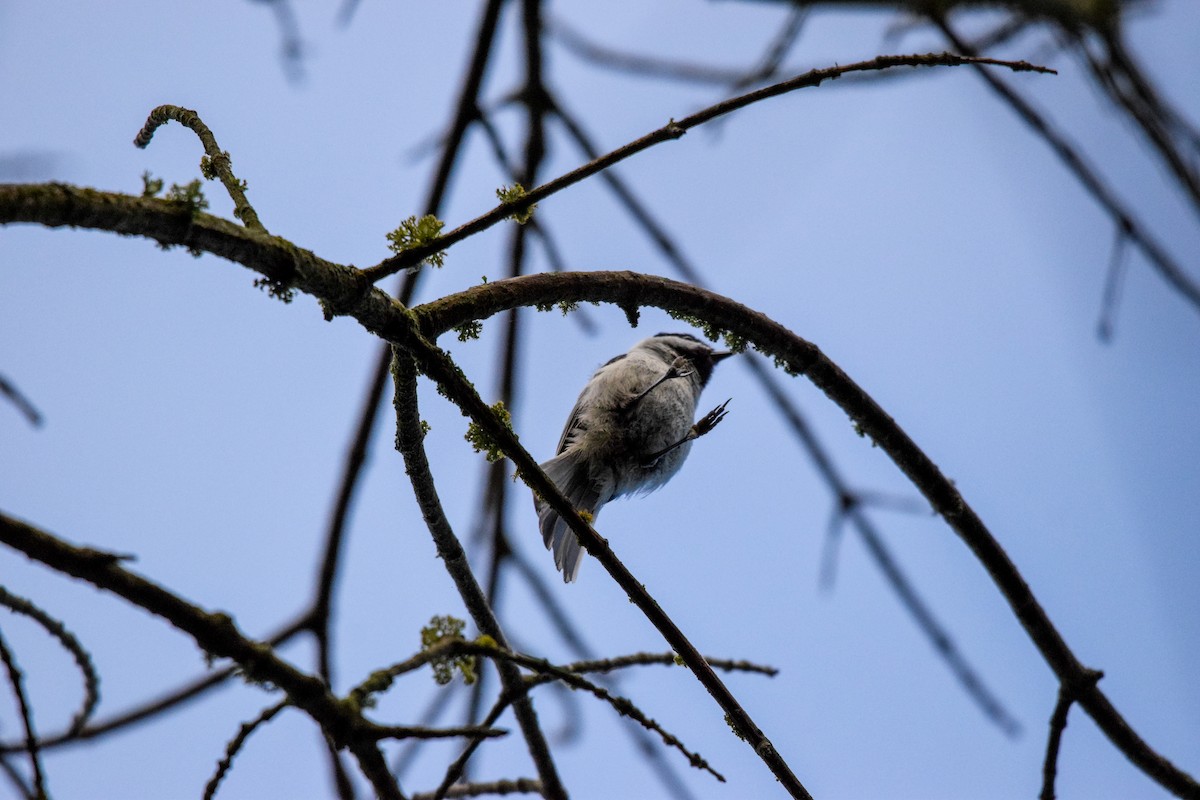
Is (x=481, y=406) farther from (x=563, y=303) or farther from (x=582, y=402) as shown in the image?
(x=582, y=402)

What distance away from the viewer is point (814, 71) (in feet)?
5.89

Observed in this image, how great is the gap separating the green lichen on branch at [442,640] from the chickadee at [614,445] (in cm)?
177

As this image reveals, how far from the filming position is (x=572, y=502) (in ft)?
11.2

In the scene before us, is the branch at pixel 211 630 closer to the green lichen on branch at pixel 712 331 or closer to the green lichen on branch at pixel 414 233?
the green lichen on branch at pixel 414 233

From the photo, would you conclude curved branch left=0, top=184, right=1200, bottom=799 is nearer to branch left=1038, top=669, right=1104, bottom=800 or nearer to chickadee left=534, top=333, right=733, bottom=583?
branch left=1038, top=669, right=1104, bottom=800

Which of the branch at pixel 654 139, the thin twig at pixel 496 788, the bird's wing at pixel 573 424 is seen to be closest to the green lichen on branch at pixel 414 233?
the branch at pixel 654 139

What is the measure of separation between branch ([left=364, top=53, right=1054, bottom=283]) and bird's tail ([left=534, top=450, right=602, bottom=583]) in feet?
6.02

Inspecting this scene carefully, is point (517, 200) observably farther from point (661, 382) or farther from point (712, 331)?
point (661, 382)

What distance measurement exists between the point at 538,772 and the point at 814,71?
6.14 feet

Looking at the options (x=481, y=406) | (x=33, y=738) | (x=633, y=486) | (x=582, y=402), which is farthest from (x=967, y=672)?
(x=33, y=738)

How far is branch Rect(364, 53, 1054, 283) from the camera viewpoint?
5.16 feet

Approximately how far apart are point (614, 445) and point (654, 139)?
202 centimetres

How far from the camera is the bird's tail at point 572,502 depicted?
11.5ft

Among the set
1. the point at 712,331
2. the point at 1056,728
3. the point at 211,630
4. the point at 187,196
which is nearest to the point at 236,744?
the point at 211,630
